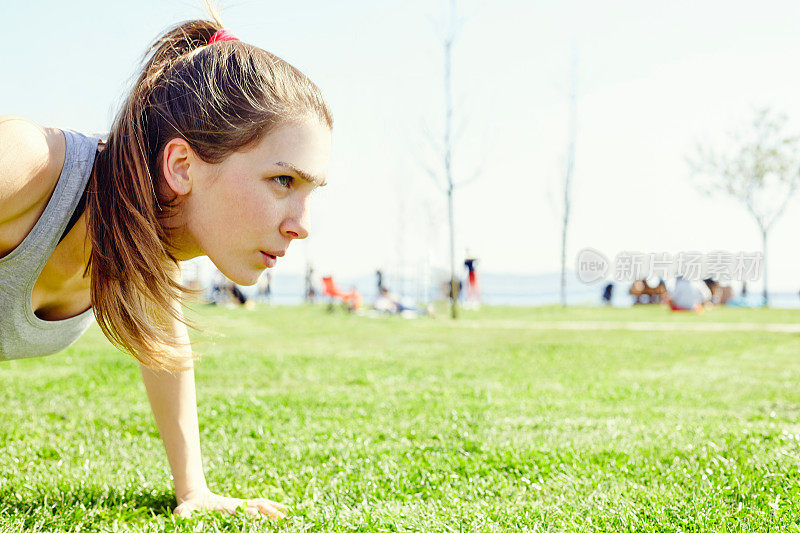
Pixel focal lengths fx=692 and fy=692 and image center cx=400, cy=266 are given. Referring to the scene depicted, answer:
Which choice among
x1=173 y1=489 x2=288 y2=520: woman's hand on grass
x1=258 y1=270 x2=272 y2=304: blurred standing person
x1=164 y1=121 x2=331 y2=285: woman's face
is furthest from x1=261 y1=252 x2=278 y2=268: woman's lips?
x1=258 y1=270 x2=272 y2=304: blurred standing person

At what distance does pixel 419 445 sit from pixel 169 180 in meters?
2.24

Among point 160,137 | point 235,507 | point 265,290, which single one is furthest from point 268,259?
point 265,290

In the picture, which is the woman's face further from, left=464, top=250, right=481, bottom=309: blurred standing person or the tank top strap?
left=464, top=250, right=481, bottom=309: blurred standing person

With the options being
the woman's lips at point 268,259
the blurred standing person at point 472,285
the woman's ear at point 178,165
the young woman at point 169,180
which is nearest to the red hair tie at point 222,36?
the young woman at point 169,180

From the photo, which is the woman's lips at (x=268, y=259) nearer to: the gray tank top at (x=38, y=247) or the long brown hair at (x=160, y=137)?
the long brown hair at (x=160, y=137)

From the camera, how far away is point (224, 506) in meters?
2.47

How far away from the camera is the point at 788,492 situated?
254 centimetres

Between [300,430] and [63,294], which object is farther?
[300,430]

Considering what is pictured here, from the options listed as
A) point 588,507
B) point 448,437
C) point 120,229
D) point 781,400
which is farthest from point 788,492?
point 781,400

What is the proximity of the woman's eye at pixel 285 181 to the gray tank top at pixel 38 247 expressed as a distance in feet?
1.88

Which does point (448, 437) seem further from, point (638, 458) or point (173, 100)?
point (173, 100)

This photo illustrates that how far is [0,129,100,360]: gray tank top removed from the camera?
1.95m

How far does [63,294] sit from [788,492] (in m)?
2.71

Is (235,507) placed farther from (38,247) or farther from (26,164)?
(26,164)
